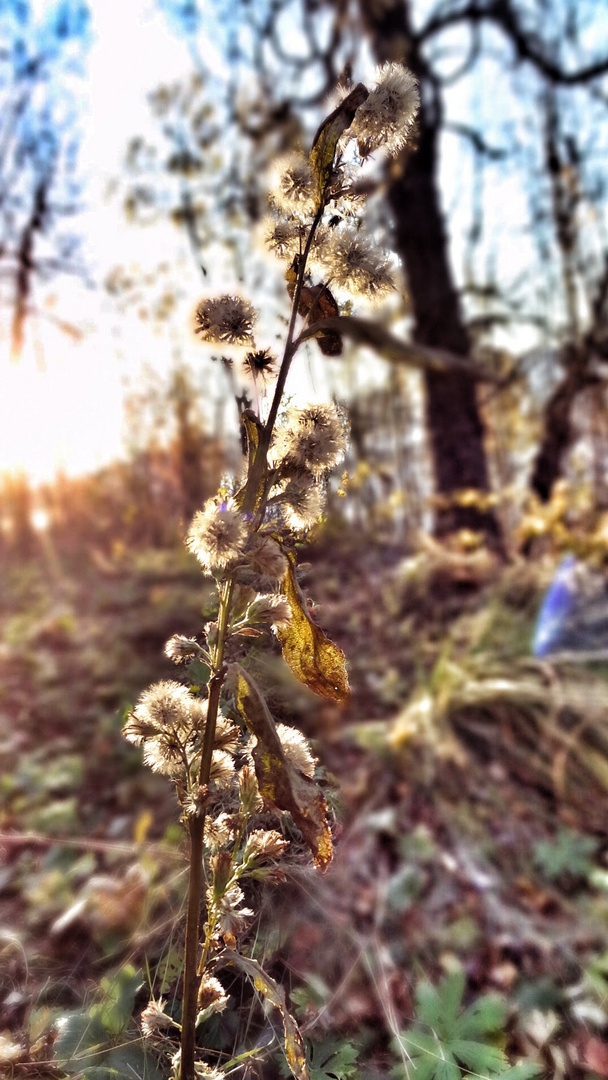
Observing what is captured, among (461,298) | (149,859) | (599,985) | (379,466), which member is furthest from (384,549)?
(149,859)

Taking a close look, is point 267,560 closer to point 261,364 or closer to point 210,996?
point 261,364

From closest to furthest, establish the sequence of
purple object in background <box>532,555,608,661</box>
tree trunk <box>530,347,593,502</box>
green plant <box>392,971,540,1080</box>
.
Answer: green plant <box>392,971,540,1080</box>, purple object in background <box>532,555,608,661</box>, tree trunk <box>530,347,593,502</box>

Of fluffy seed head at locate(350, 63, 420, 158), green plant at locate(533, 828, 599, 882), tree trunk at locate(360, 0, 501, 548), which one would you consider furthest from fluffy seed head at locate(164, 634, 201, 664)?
tree trunk at locate(360, 0, 501, 548)

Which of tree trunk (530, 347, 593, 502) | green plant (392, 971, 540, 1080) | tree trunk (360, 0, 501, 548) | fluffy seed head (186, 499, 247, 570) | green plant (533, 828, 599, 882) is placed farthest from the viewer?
tree trunk (530, 347, 593, 502)

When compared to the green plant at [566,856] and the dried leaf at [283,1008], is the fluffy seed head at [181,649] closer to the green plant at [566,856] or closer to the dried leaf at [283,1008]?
the dried leaf at [283,1008]

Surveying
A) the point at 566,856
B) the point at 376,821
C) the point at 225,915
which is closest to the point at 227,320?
the point at 225,915

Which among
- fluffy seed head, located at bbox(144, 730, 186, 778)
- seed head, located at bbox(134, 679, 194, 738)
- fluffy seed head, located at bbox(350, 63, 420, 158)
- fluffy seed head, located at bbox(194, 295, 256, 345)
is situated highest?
fluffy seed head, located at bbox(350, 63, 420, 158)

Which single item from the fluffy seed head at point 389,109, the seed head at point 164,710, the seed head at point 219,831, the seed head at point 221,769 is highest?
the fluffy seed head at point 389,109

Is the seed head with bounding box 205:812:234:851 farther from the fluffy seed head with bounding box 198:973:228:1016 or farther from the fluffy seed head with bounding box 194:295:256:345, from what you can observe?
the fluffy seed head with bounding box 194:295:256:345

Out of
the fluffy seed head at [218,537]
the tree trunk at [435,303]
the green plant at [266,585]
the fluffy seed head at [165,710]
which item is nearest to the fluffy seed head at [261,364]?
the green plant at [266,585]
